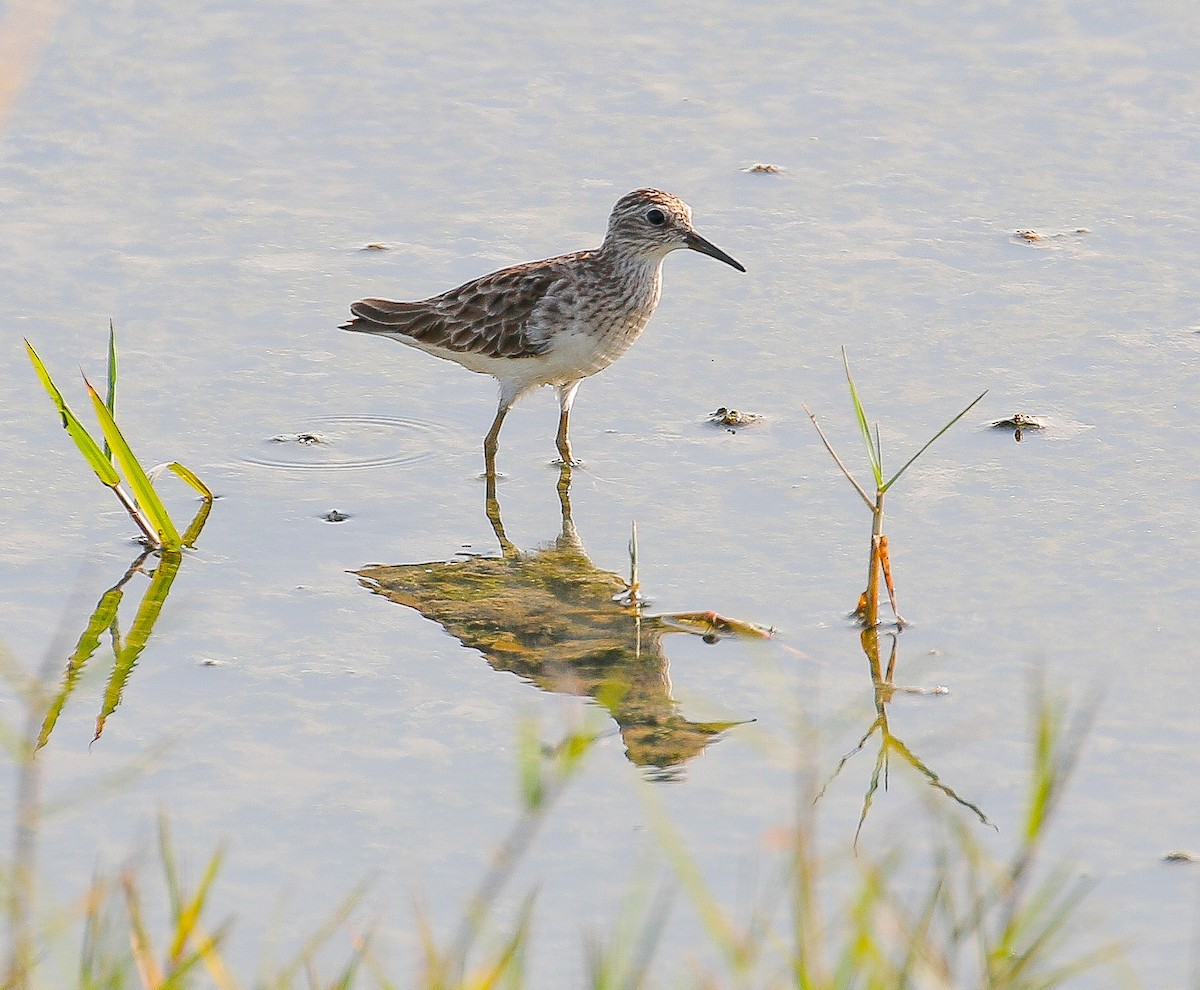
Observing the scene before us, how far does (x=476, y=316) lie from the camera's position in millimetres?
8812

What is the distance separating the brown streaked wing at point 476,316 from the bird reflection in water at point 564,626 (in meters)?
1.07

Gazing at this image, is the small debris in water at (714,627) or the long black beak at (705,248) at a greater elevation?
the long black beak at (705,248)

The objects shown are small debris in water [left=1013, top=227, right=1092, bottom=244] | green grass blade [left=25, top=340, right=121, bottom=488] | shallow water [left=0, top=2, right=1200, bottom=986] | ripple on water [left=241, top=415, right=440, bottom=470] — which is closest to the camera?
shallow water [left=0, top=2, right=1200, bottom=986]

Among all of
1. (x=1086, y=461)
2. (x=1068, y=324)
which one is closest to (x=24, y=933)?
(x=1086, y=461)

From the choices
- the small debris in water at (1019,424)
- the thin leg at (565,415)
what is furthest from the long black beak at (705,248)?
the small debris in water at (1019,424)

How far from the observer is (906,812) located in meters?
5.74

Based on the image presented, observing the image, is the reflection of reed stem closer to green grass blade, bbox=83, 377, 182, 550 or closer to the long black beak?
the long black beak

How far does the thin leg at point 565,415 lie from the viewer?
8.61 meters

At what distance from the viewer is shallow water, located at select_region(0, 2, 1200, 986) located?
5.85 meters

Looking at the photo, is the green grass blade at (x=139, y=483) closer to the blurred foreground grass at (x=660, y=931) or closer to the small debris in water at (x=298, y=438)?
the small debris in water at (x=298, y=438)

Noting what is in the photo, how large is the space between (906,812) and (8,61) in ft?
11.9

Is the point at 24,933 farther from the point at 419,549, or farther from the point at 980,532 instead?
the point at 980,532

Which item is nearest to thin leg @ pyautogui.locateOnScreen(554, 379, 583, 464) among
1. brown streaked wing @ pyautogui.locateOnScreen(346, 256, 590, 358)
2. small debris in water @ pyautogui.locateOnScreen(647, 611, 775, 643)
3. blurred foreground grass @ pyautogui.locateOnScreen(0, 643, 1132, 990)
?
brown streaked wing @ pyautogui.locateOnScreen(346, 256, 590, 358)

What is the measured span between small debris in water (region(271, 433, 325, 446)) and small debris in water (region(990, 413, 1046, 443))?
2.96 meters
